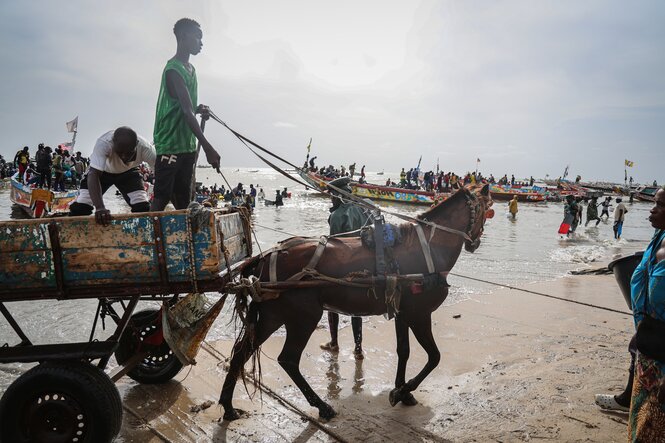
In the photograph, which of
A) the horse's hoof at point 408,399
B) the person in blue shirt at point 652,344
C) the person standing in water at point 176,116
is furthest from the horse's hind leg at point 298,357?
the person in blue shirt at point 652,344

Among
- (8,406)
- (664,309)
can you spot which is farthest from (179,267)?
(664,309)

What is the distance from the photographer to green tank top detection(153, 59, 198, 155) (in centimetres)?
385

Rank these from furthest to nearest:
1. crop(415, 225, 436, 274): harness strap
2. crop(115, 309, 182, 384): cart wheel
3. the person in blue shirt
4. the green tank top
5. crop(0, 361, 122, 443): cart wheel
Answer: crop(115, 309, 182, 384): cart wheel
crop(415, 225, 436, 274): harness strap
the green tank top
crop(0, 361, 122, 443): cart wheel
the person in blue shirt

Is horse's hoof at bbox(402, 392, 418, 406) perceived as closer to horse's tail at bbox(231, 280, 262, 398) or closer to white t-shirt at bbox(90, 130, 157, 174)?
horse's tail at bbox(231, 280, 262, 398)

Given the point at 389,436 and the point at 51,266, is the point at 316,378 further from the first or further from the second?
the point at 51,266

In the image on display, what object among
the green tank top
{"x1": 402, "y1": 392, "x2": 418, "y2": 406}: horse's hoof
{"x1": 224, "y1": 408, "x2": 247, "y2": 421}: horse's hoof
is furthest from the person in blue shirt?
the green tank top

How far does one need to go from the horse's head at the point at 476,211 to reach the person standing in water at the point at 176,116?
109 inches

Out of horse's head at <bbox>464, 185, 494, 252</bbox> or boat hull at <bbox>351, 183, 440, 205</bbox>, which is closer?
horse's head at <bbox>464, 185, 494, 252</bbox>

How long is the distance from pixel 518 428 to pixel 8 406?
430 centimetres

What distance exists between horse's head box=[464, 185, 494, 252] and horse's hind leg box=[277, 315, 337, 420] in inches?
77.3

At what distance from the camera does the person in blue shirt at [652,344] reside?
2287mm

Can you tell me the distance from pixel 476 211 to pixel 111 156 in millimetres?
3762

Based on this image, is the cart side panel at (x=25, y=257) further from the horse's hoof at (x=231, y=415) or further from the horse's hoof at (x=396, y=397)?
the horse's hoof at (x=396, y=397)

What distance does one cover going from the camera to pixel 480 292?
8570 mm
